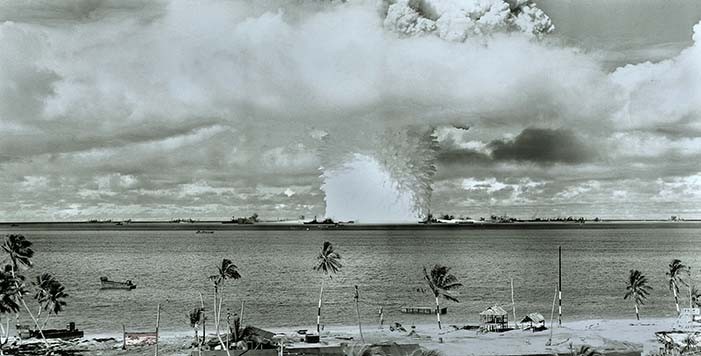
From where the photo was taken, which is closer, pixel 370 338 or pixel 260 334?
pixel 260 334

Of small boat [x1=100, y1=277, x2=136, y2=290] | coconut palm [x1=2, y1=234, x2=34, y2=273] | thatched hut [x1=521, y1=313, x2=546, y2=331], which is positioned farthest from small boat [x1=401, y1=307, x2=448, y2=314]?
small boat [x1=100, y1=277, x2=136, y2=290]

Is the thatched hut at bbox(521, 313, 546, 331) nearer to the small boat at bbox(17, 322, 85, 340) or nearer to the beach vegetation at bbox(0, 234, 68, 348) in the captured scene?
the small boat at bbox(17, 322, 85, 340)

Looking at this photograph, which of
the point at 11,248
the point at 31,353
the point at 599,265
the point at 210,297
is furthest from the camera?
the point at 599,265

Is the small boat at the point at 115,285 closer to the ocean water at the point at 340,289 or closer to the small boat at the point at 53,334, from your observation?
the ocean water at the point at 340,289

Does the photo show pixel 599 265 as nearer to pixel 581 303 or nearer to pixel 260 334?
pixel 581 303

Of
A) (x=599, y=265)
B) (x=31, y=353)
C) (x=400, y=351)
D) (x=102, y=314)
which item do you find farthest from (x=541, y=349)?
(x=599, y=265)

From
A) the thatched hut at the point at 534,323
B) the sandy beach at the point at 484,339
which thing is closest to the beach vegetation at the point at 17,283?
the sandy beach at the point at 484,339
